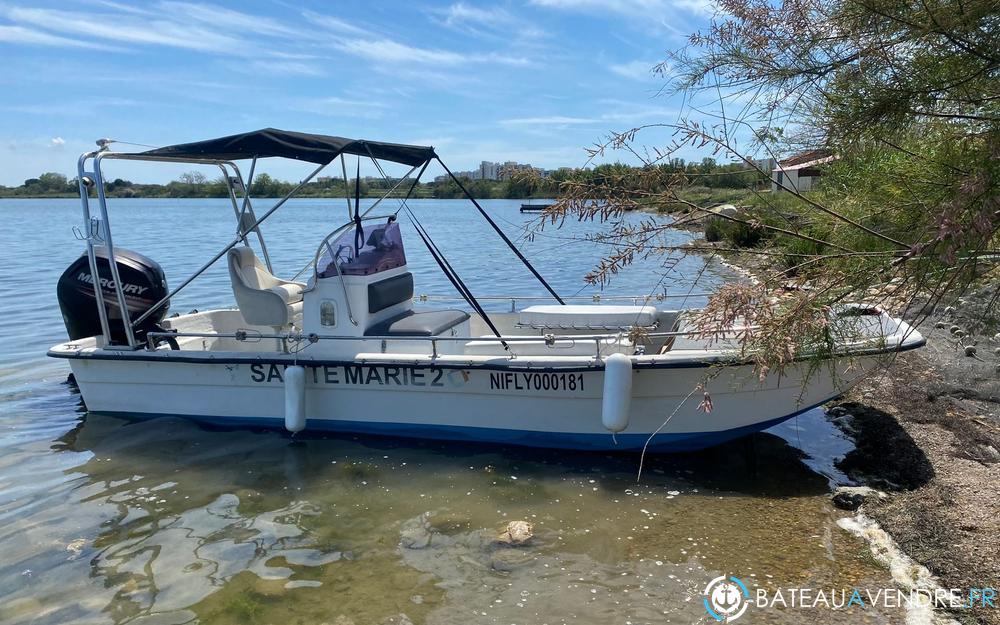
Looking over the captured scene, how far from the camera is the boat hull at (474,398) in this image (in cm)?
661

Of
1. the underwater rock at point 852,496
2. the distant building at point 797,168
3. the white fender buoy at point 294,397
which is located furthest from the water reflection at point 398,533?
the distant building at point 797,168

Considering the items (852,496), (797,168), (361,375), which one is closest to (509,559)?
(361,375)

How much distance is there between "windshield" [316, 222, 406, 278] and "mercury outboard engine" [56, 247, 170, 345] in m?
2.18

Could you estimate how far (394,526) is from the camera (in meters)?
5.98

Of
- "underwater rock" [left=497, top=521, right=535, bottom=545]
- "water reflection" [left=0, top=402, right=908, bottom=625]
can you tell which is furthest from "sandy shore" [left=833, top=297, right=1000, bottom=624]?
"underwater rock" [left=497, top=521, right=535, bottom=545]

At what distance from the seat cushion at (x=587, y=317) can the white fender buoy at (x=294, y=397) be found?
2.46 meters

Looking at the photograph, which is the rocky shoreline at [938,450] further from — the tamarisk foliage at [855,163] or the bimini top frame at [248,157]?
the bimini top frame at [248,157]

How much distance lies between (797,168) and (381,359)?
165 inches

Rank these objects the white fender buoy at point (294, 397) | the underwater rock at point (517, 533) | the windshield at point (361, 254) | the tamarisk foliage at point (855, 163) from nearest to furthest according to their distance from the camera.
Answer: the tamarisk foliage at point (855, 163), the underwater rock at point (517, 533), the white fender buoy at point (294, 397), the windshield at point (361, 254)

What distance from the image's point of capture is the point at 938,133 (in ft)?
13.2

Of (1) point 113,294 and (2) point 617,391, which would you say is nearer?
(2) point 617,391

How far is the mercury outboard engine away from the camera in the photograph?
812 centimetres

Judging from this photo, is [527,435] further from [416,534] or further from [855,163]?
[855,163]

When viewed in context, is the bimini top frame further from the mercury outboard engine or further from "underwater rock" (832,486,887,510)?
"underwater rock" (832,486,887,510)
